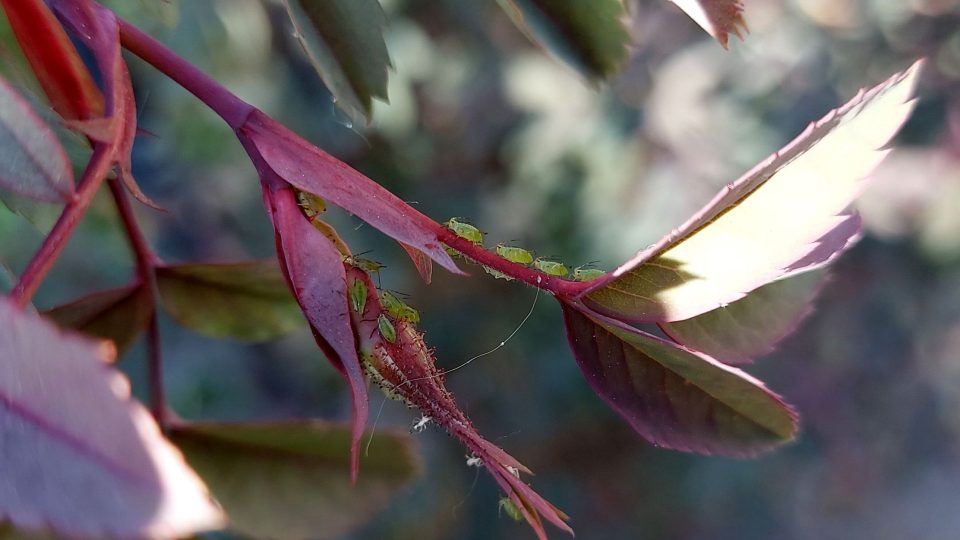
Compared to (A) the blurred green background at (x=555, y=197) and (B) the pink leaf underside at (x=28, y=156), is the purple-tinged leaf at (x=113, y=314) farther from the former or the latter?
(A) the blurred green background at (x=555, y=197)

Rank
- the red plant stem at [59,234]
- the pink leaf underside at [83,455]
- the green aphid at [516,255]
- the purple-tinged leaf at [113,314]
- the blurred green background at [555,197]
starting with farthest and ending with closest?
the blurred green background at [555,197], the purple-tinged leaf at [113,314], the green aphid at [516,255], the red plant stem at [59,234], the pink leaf underside at [83,455]

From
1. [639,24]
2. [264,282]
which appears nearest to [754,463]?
[639,24]

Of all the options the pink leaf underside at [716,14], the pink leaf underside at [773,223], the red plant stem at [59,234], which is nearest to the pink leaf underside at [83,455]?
the red plant stem at [59,234]

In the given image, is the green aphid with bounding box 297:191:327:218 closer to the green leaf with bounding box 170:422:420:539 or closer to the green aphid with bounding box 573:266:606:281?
the green aphid with bounding box 573:266:606:281

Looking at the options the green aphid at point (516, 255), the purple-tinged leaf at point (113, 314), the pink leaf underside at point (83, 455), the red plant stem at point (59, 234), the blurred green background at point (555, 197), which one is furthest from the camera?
the blurred green background at point (555, 197)

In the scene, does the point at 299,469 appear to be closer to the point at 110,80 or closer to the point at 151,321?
the point at 151,321

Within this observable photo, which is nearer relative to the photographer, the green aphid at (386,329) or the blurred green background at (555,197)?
the green aphid at (386,329)

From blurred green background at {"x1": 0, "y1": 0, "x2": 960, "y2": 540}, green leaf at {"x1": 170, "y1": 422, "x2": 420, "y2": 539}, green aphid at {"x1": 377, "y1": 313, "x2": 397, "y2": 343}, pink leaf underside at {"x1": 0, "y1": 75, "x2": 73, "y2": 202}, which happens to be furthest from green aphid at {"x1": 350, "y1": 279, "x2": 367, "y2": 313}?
blurred green background at {"x1": 0, "y1": 0, "x2": 960, "y2": 540}

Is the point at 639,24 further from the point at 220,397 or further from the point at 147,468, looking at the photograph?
the point at 147,468
